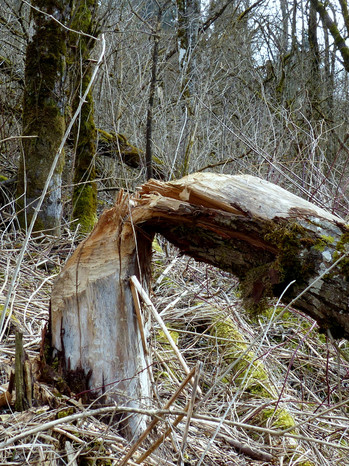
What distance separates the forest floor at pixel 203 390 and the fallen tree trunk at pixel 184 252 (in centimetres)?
20

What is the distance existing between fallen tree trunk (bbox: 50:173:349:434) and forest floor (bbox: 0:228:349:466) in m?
0.20

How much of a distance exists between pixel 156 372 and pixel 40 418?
1.06 m

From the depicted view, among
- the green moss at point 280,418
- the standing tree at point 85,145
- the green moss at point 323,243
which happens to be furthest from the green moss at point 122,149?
the green moss at point 323,243

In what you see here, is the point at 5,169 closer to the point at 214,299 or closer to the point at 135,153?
the point at 135,153

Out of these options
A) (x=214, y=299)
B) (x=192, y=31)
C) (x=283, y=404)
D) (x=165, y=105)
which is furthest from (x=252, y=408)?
(x=192, y=31)

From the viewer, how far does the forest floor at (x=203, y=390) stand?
68.8 inches

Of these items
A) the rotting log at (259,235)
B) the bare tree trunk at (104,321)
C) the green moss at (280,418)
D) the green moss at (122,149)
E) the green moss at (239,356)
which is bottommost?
the green moss at (280,418)

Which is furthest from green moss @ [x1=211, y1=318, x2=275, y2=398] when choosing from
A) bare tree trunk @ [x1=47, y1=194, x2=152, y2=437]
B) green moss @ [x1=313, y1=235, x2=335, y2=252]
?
green moss @ [x1=313, y1=235, x2=335, y2=252]

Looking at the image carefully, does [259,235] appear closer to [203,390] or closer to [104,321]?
[104,321]

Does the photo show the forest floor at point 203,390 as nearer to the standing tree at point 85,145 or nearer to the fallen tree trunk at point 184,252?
the fallen tree trunk at point 184,252

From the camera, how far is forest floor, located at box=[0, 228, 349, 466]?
1.75 metres

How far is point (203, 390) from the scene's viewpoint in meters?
3.01

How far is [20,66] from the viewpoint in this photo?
638 cm

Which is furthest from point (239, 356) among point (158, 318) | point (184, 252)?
point (158, 318)
